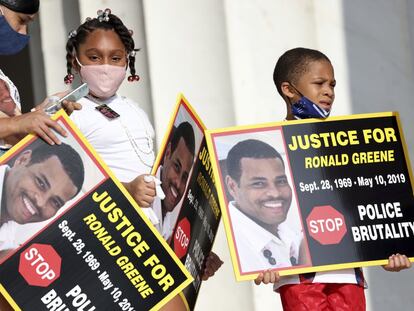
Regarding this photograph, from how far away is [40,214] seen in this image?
4918 millimetres

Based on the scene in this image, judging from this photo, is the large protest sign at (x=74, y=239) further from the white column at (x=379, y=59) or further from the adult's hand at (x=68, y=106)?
the white column at (x=379, y=59)

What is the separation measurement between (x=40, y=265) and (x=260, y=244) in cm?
74

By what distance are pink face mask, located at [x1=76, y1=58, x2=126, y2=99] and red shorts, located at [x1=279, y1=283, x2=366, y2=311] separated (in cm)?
89

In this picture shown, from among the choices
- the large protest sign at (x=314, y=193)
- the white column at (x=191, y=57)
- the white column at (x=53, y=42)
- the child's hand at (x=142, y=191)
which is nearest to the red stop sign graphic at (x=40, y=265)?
the child's hand at (x=142, y=191)

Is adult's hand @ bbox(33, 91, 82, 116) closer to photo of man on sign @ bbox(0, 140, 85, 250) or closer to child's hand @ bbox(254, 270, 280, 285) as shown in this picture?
photo of man on sign @ bbox(0, 140, 85, 250)

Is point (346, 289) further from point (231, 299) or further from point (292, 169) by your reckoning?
point (231, 299)

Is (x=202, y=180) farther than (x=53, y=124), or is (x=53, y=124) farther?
(x=202, y=180)

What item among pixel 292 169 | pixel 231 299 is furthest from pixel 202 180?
pixel 231 299

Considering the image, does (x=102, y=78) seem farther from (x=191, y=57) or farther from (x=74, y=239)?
(x=191, y=57)

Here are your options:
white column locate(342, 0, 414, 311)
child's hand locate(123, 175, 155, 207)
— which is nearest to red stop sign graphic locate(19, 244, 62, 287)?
child's hand locate(123, 175, 155, 207)

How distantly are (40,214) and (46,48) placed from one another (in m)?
2.66

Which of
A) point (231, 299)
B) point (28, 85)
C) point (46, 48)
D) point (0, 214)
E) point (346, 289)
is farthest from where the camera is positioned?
point (28, 85)

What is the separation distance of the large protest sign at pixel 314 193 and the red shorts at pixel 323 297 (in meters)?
0.12

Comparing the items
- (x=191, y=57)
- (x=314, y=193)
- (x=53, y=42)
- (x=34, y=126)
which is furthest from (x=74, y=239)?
(x=53, y=42)
